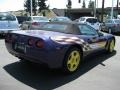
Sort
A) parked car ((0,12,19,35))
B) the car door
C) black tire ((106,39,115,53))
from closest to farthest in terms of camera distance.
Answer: the car door
black tire ((106,39,115,53))
parked car ((0,12,19,35))

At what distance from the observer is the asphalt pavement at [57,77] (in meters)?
5.50

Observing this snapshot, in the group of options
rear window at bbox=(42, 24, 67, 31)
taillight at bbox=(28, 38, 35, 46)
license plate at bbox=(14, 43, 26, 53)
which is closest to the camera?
taillight at bbox=(28, 38, 35, 46)

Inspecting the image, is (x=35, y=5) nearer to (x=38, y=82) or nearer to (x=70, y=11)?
(x=70, y=11)

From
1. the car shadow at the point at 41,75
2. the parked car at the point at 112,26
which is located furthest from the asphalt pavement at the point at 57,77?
the parked car at the point at 112,26

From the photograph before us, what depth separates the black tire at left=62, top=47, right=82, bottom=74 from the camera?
621 cm

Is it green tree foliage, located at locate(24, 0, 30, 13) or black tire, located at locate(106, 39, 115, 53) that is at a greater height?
green tree foliage, located at locate(24, 0, 30, 13)

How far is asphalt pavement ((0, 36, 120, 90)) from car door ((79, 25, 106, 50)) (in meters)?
0.58

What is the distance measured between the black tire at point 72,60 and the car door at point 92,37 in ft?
2.03

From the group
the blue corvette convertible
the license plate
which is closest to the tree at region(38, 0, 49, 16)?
the blue corvette convertible

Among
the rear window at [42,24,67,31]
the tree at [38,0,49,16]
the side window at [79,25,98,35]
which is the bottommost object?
the side window at [79,25,98,35]

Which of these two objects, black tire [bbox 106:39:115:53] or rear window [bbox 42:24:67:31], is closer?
rear window [bbox 42:24:67:31]

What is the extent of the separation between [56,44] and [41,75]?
3.25 feet

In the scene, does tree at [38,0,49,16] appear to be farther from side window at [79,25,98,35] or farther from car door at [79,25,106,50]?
side window at [79,25,98,35]

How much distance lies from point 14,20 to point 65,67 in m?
9.03
